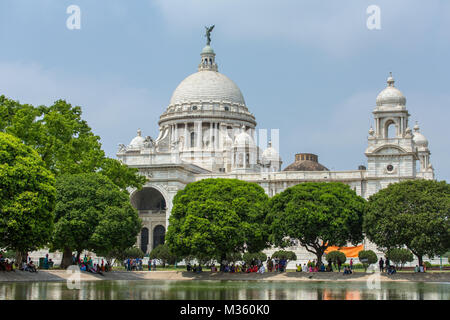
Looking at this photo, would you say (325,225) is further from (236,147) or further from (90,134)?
(236,147)

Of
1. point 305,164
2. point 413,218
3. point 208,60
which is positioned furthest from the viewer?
point 305,164

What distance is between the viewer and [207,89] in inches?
4793

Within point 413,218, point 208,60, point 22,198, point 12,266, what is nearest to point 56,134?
point 12,266

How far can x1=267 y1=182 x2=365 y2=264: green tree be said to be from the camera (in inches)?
2379

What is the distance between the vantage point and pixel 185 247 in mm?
61125

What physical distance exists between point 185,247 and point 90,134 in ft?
45.5

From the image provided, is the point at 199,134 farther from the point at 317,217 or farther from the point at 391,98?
the point at 317,217

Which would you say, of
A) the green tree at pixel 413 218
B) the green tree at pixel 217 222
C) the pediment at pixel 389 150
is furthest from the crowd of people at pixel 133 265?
the pediment at pixel 389 150

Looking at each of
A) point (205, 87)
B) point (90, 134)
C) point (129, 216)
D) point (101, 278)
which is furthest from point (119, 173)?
point (205, 87)

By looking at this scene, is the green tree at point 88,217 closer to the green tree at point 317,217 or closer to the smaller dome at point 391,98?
the green tree at point 317,217

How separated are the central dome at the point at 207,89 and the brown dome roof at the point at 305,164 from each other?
17.7 meters

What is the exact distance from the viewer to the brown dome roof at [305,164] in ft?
440

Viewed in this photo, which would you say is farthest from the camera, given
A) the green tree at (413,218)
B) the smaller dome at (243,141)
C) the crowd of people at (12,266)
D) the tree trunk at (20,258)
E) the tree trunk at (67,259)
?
the smaller dome at (243,141)

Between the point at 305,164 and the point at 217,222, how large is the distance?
76884mm
